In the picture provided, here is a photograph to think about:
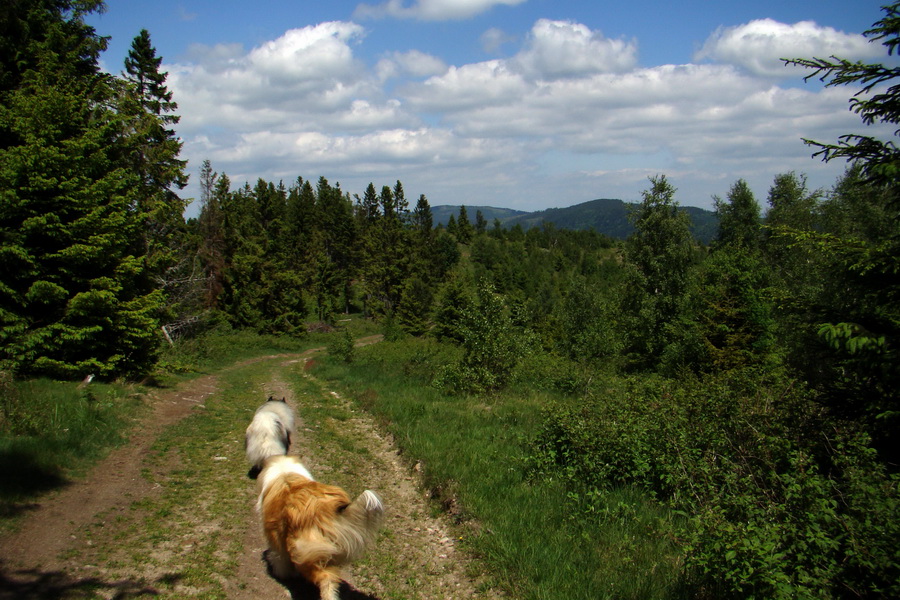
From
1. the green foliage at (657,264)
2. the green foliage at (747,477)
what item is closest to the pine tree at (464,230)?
the green foliage at (657,264)

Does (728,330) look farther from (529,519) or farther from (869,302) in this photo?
(529,519)

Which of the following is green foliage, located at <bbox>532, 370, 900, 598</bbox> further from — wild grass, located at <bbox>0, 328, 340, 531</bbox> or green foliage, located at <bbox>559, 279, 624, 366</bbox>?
green foliage, located at <bbox>559, 279, 624, 366</bbox>

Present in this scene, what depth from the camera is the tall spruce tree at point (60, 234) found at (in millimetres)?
10828

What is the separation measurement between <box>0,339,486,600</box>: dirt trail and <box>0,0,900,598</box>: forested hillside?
1930mm

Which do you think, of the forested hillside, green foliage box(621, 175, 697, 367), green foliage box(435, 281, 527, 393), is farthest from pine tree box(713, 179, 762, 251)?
green foliage box(435, 281, 527, 393)

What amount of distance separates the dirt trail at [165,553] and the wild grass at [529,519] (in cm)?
42

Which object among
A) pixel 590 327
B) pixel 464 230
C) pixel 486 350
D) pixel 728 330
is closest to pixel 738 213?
pixel 590 327

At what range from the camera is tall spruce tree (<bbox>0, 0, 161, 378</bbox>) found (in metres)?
10.8

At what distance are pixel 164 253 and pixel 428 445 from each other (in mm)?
12674

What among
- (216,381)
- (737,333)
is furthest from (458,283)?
(216,381)

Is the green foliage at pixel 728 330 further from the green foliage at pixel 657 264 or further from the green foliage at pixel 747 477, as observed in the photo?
the green foliage at pixel 747 477

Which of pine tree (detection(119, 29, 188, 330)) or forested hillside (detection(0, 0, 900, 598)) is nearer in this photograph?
forested hillside (detection(0, 0, 900, 598))

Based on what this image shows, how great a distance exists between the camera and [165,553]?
5.31m

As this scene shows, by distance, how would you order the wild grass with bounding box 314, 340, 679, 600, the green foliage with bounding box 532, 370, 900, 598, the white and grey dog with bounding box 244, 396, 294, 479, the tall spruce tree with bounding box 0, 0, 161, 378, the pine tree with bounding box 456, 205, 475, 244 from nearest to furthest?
1. the green foliage with bounding box 532, 370, 900, 598
2. the wild grass with bounding box 314, 340, 679, 600
3. the white and grey dog with bounding box 244, 396, 294, 479
4. the tall spruce tree with bounding box 0, 0, 161, 378
5. the pine tree with bounding box 456, 205, 475, 244
